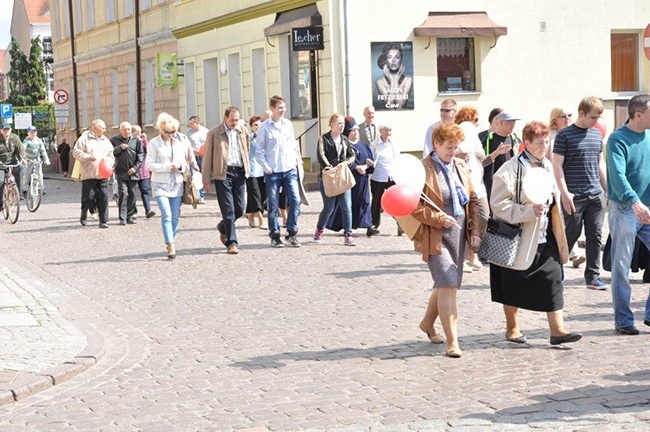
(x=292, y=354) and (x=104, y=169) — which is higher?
(x=104, y=169)

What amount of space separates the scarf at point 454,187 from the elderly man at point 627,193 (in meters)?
1.18

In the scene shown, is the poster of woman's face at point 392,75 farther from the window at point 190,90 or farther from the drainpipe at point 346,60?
the window at point 190,90

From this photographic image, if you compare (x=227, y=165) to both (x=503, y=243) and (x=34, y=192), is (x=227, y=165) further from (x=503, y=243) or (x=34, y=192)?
(x=34, y=192)

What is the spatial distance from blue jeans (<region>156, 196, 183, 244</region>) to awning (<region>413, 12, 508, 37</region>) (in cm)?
1359

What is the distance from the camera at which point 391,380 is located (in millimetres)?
8414

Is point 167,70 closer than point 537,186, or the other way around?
point 537,186

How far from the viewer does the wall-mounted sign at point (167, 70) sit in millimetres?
41156

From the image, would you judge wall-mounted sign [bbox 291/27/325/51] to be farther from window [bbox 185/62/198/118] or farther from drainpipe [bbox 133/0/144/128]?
drainpipe [bbox 133/0/144/128]

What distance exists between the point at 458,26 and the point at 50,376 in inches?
864

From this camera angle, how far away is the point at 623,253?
32.8ft

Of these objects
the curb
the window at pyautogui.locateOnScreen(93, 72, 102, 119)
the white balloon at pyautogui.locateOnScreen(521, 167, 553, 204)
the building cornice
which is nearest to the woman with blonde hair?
the curb

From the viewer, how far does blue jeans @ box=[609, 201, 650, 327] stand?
984 cm

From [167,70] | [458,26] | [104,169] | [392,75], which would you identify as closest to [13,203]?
[104,169]

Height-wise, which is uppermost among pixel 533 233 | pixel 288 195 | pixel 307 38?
pixel 307 38
